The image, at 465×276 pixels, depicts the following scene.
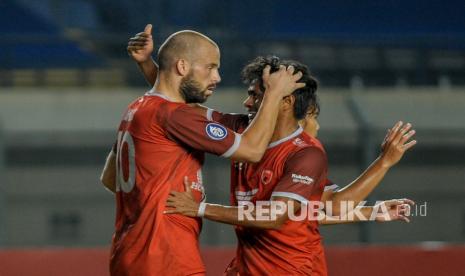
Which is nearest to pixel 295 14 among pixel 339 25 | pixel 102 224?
pixel 339 25

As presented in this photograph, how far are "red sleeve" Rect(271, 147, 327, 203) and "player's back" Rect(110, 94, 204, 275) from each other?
36 cm

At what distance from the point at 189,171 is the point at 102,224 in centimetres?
478

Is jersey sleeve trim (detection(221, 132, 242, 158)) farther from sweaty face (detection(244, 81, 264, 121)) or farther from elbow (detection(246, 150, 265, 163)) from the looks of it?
sweaty face (detection(244, 81, 264, 121))

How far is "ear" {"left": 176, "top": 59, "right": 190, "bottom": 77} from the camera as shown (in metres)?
3.55

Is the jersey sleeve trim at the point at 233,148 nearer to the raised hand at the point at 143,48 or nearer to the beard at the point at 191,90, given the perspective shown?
the beard at the point at 191,90

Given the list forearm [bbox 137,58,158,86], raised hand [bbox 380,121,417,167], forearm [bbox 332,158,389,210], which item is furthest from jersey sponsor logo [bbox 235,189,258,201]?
forearm [bbox 137,58,158,86]

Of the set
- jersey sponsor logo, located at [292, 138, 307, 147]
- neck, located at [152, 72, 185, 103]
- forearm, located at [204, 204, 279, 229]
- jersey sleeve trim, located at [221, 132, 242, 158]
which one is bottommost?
forearm, located at [204, 204, 279, 229]

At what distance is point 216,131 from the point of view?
350cm

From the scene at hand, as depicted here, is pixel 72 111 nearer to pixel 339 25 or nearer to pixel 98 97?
pixel 98 97

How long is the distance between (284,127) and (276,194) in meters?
0.33

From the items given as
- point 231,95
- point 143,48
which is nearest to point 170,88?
point 143,48

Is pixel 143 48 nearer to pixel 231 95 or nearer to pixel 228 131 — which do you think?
pixel 228 131

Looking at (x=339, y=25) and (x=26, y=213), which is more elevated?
(x=339, y=25)

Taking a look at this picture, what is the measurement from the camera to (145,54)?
4102 mm
